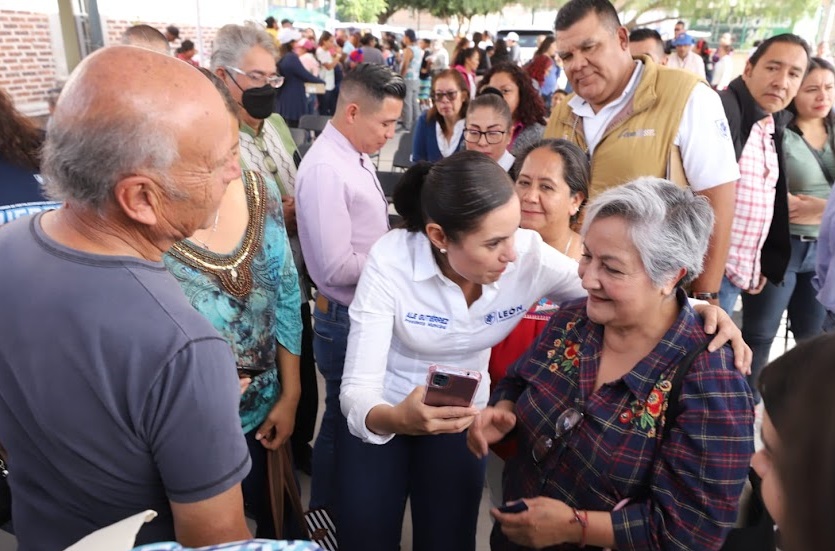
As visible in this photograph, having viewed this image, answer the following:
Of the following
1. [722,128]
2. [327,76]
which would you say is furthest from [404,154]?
[327,76]

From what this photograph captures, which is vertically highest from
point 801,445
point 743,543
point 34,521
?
point 801,445

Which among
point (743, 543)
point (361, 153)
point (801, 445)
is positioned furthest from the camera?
point (361, 153)

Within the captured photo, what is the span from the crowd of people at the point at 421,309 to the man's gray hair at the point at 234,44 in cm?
1

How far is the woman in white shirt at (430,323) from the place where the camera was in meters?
1.73

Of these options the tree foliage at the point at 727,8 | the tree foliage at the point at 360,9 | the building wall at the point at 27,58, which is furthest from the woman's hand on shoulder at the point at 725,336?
the tree foliage at the point at 360,9

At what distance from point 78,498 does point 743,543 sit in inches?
57.4

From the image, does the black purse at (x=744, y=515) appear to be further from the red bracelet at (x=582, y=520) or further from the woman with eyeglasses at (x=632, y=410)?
the red bracelet at (x=582, y=520)

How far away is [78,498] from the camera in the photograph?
993 mm

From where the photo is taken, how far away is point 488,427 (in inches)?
65.0

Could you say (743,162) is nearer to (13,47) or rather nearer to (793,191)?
(793,191)

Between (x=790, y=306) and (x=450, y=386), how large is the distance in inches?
102

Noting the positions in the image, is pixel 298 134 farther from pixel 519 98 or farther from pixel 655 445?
pixel 655 445

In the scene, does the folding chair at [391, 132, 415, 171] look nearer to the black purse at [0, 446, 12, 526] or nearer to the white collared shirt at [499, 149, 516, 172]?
the white collared shirt at [499, 149, 516, 172]

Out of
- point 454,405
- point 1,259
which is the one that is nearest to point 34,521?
point 1,259
